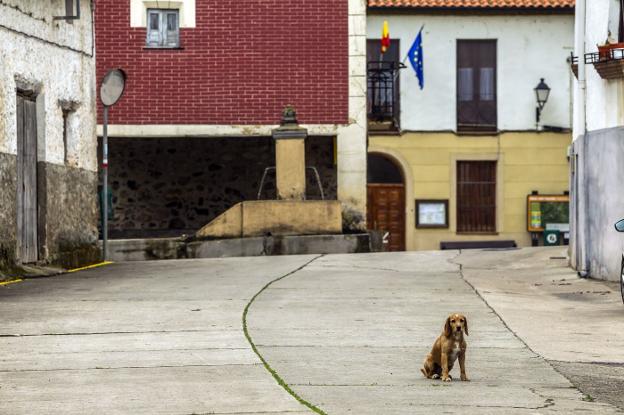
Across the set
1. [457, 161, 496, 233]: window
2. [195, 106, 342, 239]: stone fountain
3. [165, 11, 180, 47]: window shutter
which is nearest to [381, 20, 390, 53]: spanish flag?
[457, 161, 496, 233]: window

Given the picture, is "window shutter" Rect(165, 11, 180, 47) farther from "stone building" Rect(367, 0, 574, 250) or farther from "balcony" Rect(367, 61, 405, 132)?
"stone building" Rect(367, 0, 574, 250)

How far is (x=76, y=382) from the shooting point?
888 cm

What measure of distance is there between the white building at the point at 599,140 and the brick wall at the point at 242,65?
9462mm

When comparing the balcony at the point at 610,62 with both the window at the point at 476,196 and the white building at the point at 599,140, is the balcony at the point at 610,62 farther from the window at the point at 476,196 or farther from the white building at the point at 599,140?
the window at the point at 476,196

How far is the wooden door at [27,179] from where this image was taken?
58.7ft

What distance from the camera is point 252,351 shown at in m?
10.4

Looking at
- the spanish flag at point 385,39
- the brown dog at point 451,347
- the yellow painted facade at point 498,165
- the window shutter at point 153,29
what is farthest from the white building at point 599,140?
the yellow painted facade at point 498,165

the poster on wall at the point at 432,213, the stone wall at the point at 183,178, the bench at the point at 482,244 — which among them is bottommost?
the bench at the point at 482,244

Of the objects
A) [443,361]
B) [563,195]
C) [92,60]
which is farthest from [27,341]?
[563,195]

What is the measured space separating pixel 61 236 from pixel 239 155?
11348mm

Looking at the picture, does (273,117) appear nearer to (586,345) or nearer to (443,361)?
(586,345)

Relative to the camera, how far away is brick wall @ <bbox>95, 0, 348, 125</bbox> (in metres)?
28.6

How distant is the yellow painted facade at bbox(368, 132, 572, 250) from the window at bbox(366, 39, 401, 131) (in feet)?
3.39

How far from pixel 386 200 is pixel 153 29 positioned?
32.9 ft
